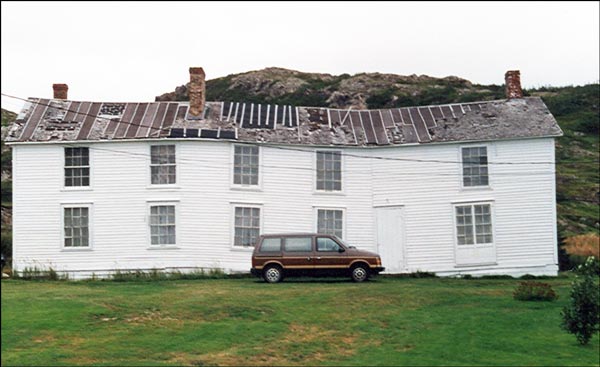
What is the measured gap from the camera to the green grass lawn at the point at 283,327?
18812 millimetres

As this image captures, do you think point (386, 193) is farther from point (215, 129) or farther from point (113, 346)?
point (113, 346)

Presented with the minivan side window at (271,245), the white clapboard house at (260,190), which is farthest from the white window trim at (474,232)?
the minivan side window at (271,245)

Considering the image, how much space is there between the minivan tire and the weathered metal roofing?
782 centimetres

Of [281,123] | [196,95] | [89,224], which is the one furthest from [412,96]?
[89,224]

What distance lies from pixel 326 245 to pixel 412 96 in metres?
76.6

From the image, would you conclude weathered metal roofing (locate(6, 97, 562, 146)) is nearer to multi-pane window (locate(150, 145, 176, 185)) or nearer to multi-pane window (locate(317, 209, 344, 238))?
multi-pane window (locate(150, 145, 176, 185))

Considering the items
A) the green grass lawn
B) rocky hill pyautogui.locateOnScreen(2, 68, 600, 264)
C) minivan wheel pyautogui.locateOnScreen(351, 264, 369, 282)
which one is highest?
rocky hill pyautogui.locateOnScreen(2, 68, 600, 264)

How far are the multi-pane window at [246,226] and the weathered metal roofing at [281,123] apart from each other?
10.4ft

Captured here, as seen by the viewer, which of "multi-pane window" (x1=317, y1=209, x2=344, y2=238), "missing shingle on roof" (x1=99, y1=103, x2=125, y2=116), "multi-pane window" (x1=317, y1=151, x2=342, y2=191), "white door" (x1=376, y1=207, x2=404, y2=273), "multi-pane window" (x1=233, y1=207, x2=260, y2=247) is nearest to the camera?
"multi-pane window" (x1=233, y1=207, x2=260, y2=247)

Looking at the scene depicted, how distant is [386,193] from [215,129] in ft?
26.8

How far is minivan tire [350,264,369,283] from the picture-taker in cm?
3241

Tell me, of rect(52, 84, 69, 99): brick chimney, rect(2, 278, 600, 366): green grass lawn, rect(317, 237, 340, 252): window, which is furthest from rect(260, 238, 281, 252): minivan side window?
rect(52, 84, 69, 99): brick chimney

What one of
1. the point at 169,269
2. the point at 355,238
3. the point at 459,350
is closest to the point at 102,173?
the point at 169,269

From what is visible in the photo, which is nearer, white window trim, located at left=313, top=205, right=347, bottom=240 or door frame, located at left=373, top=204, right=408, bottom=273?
door frame, located at left=373, top=204, right=408, bottom=273
